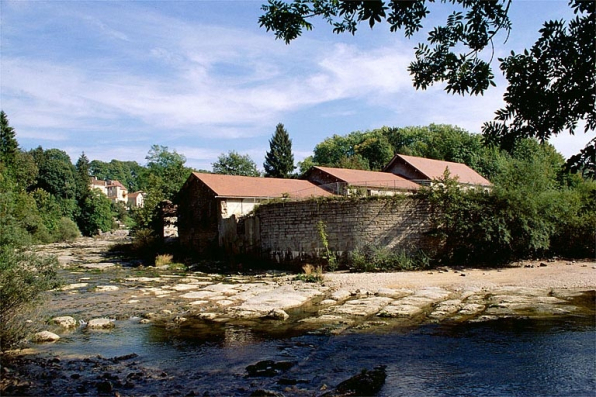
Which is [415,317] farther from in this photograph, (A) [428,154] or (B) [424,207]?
(A) [428,154]

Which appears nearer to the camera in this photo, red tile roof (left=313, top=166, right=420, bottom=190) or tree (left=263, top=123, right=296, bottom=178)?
red tile roof (left=313, top=166, right=420, bottom=190)

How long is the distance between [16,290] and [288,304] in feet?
20.8

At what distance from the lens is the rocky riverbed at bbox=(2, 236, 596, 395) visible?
666 centimetres

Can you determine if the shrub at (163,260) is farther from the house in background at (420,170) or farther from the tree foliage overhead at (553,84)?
the tree foliage overhead at (553,84)

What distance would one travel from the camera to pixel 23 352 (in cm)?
717

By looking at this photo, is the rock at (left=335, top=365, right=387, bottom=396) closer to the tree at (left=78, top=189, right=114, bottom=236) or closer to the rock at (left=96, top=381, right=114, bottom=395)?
the rock at (left=96, top=381, right=114, bottom=395)

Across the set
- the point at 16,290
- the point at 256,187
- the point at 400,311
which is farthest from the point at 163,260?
the point at 16,290

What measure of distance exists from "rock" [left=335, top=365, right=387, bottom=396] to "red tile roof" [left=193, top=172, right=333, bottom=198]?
1745cm

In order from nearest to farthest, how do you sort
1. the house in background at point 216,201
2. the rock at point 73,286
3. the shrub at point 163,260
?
the rock at point 73,286
the shrub at point 163,260
the house in background at point 216,201

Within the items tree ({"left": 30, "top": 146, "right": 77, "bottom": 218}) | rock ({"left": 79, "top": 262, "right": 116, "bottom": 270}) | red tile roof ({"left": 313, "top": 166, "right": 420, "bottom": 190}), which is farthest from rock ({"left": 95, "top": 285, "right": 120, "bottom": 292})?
tree ({"left": 30, "top": 146, "right": 77, "bottom": 218})

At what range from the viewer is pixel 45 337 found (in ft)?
26.7

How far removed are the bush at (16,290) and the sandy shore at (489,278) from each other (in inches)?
356

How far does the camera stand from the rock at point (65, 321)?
922 centimetres

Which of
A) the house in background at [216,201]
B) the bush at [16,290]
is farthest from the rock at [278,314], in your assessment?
the house in background at [216,201]
